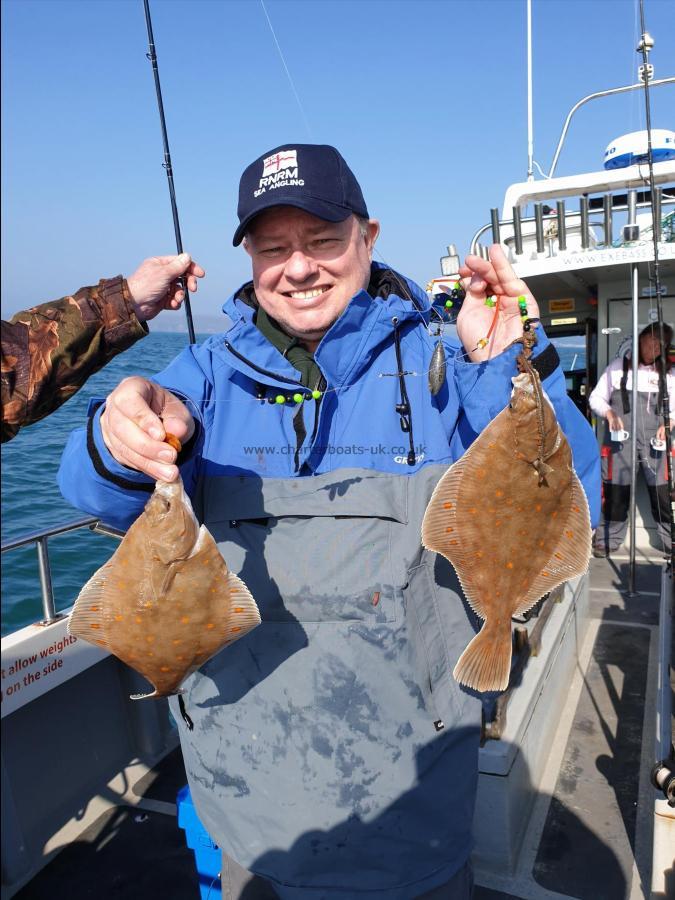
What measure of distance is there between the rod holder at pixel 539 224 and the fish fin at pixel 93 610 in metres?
6.58

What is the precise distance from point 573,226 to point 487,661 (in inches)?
289

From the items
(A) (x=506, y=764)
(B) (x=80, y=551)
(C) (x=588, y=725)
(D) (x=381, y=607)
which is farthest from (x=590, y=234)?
(B) (x=80, y=551)

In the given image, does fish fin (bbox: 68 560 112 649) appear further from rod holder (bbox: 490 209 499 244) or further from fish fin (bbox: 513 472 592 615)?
rod holder (bbox: 490 209 499 244)

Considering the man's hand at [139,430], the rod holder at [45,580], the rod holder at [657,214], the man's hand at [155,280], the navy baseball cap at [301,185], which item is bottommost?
the rod holder at [45,580]

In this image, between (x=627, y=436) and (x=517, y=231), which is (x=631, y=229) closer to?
(x=517, y=231)

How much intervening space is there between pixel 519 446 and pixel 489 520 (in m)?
0.29

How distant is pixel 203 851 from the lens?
3.14m

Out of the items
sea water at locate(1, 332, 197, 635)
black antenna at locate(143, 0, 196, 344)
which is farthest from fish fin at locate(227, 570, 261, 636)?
sea water at locate(1, 332, 197, 635)

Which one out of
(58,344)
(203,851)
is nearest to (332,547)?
(58,344)

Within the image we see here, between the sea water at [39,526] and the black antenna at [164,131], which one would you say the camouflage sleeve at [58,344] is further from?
the sea water at [39,526]

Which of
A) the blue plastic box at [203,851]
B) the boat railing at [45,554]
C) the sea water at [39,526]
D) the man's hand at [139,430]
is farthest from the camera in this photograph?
the sea water at [39,526]

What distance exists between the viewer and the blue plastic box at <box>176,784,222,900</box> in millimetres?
3111

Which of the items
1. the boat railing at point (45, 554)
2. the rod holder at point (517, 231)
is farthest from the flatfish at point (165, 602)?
the rod holder at point (517, 231)

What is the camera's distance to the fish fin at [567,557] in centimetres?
235
